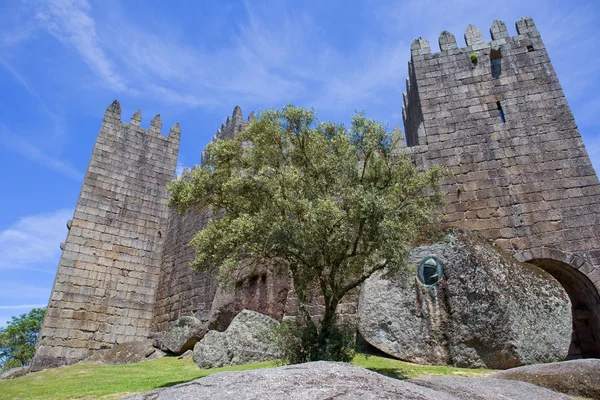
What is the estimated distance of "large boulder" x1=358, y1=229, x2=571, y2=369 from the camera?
996cm

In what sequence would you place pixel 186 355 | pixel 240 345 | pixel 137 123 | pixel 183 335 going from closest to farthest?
pixel 240 345 < pixel 186 355 < pixel 183 335 < pixel 137 123

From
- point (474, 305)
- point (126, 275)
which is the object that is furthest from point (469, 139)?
point (126, 275)

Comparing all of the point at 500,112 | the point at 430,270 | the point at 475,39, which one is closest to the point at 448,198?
the point at 500,112

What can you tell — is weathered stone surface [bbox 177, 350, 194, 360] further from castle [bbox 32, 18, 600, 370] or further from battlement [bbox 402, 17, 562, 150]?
battlement [bbox 402, 17, 562, 150]

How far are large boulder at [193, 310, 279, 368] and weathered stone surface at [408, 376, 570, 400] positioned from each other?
20.5 feet

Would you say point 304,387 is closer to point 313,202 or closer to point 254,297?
point 313,202

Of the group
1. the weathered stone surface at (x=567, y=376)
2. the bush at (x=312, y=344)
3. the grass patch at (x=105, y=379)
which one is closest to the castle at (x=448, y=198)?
the grass patch at (x=105, y=379)

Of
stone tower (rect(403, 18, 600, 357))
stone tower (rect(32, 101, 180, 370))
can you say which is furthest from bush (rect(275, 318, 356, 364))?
stone tower (rect(32, 101, 180, 370))

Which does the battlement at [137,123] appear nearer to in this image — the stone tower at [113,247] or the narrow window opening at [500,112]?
the stone tower at [113,247]

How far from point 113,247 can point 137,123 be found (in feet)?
22.9

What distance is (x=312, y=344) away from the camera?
934 cm

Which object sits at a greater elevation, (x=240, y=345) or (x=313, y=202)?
(x=313, y=202)

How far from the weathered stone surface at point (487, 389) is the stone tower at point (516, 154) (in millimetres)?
9189

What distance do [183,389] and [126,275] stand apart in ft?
54.2
